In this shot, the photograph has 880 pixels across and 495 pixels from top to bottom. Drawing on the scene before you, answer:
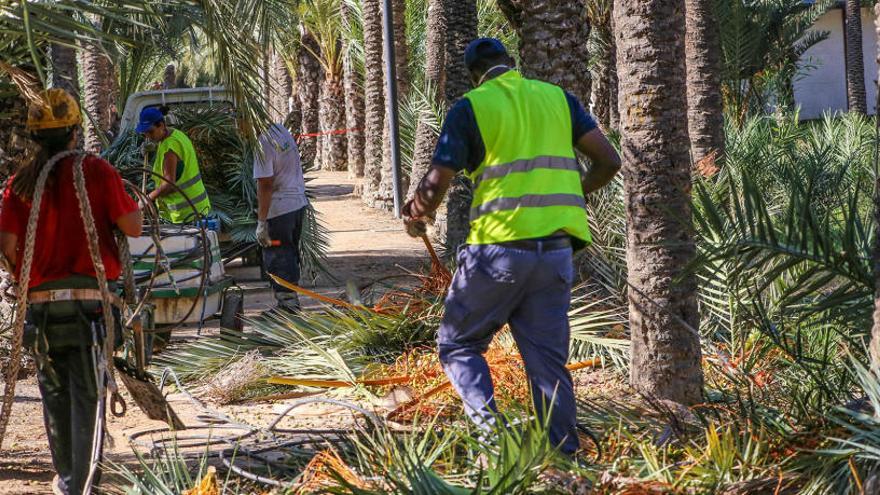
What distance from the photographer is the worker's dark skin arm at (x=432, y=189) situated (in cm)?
499

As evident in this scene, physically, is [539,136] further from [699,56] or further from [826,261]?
[699,56]

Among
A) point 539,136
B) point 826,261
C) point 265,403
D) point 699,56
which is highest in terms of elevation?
point 699,56

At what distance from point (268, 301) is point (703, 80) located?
5046mm

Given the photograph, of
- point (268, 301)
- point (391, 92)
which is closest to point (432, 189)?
point (268, 301)

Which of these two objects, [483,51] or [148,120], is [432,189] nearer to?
[483,51]

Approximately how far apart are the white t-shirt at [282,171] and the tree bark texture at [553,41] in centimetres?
183

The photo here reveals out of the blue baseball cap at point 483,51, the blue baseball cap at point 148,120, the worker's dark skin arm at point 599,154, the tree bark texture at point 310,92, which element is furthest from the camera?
the tree bark texture at point 310,92

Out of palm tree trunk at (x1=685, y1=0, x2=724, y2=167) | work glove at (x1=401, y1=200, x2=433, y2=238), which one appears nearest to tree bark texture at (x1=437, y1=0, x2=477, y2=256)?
palm tree trunk at (x1=685, y1=0, x2=724, y2=167)

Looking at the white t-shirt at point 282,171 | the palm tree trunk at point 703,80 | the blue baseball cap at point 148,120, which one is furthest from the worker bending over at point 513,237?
the palm tree trunk at point 703,80

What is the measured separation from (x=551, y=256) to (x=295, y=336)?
373cm

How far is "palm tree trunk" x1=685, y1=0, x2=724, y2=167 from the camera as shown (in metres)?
12.6

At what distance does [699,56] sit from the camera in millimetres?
13320

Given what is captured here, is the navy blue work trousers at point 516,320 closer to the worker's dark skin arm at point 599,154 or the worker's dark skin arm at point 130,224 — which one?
the worker's dark skin arm at point 599,154

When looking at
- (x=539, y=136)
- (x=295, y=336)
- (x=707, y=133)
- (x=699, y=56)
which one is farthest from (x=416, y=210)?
(x=699, y=56)
